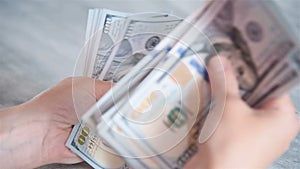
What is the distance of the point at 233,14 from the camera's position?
48cm

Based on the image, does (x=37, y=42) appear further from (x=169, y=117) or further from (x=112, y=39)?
(x=169, y=117)

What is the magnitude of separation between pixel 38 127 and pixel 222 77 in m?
0.34

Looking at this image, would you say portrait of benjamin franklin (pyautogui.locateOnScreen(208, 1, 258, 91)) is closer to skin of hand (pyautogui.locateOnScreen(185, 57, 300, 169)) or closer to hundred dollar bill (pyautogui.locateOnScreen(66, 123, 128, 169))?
skin of hand (pyautogui.locateOnScreen(185, 57, 300, 169))

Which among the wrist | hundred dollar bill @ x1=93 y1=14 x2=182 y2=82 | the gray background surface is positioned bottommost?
the wrist

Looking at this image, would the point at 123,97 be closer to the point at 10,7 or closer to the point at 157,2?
the point at 157,2

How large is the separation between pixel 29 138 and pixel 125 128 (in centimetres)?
25

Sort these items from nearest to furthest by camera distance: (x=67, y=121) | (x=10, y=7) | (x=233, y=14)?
(x=233, y=14), (x=67, y=121), (x=10, y=7)

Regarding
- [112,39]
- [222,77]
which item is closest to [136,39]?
[112,39]

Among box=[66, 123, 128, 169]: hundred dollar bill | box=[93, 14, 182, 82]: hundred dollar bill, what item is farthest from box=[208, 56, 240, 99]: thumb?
box=[66, 123, 128, 169]: hundred dollar bill

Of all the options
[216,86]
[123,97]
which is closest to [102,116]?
[123,97]

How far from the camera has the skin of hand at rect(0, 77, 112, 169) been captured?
71cm

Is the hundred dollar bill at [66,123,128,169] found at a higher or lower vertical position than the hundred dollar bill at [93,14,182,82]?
lower

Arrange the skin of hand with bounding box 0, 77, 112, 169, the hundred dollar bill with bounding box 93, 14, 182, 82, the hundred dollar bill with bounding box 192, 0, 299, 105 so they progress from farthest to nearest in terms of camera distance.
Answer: the skin of hand with bounding box 0, 77, 112, 169 < the hundred dollar bill with bounding box 93, 14, 182, 82 < the hundred dollar bill with bounding box 192, 0, 299, 105

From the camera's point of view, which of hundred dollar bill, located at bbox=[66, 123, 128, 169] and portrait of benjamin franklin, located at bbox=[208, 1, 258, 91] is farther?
hundred dollar bill, located at bbox=[66, 123, 128, 169]
